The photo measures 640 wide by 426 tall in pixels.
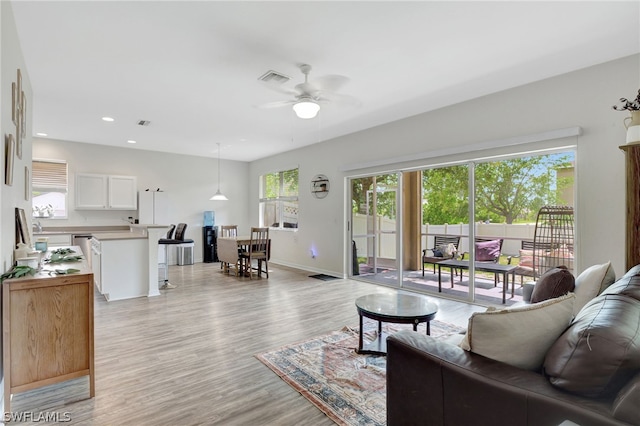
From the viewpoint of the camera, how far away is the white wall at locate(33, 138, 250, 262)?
6.55 m

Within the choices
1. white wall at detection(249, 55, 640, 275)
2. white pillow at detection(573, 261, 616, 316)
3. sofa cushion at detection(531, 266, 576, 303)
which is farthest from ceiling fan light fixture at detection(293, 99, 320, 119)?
white pillow at detection(573, 261, 616, 316)

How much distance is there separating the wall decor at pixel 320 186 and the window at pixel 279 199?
788mm

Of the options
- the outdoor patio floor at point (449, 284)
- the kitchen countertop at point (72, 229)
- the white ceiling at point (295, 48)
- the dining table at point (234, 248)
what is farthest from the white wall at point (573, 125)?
the kitchen countertop at point (72, 229)

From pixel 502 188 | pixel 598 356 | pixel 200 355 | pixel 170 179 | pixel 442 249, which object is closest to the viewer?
pixel 598 356

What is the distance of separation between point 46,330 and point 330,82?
10.9ft

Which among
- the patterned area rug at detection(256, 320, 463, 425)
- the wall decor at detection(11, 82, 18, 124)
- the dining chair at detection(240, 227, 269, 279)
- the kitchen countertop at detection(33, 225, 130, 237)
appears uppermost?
the wall decor at detection(11, 82, 18, 124)

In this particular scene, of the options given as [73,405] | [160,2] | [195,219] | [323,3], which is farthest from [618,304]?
[195,219]

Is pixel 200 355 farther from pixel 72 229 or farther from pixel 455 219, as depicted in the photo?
pixel 72 229

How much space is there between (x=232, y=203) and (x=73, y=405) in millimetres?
6977

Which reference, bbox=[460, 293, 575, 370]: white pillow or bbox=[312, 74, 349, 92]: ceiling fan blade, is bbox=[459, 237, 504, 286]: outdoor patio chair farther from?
bbox=[460, 293, 575, 370]: white pillow

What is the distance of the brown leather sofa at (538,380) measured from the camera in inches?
38.4

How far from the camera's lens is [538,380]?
3.67 feet

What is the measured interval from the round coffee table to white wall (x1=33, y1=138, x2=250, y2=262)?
20.5 feet

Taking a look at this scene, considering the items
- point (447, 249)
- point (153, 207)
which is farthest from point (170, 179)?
point (447, 249)
